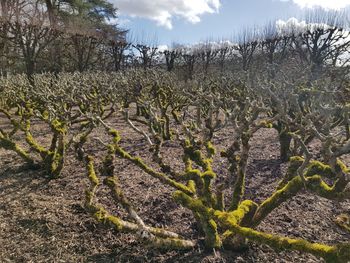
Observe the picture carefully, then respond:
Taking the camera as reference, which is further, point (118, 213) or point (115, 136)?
point (115, 136)

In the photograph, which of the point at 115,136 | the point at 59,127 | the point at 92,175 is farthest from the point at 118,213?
the point at 59,127

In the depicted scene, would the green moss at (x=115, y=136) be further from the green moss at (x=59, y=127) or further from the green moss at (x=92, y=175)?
the green moss at (x=59, y=127)

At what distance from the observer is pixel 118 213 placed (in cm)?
338

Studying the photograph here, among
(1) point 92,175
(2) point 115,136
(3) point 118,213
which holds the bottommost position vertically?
(3) point 118,213

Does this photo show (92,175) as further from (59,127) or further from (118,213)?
(59,127)

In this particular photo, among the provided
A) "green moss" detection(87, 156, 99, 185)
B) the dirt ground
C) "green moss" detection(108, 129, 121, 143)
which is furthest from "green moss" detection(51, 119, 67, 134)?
"green moss" detection(87, 156, 99, 185)

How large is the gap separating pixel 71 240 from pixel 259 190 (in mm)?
2115

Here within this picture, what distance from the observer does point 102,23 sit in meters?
31.2

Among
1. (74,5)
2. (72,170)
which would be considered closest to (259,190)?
(72,170)

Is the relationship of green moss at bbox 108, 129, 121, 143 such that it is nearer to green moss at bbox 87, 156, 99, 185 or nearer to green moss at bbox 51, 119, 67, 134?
green moss at bbox 87, 156, 99, 185

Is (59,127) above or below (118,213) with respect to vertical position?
above

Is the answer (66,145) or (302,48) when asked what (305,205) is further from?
(302,48)

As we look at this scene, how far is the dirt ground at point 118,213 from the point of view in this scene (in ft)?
8.75

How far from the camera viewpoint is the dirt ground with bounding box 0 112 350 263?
267 cm
